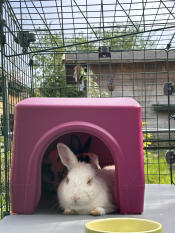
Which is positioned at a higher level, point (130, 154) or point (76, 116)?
point (76, 116)

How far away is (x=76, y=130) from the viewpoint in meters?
1.69

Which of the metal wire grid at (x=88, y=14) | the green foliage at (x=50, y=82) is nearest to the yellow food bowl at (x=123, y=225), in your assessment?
the metal wire grid at (x=88, y=14)

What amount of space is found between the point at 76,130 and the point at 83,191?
284 mm

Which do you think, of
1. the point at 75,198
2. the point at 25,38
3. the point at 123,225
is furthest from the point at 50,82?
the point at 123,225

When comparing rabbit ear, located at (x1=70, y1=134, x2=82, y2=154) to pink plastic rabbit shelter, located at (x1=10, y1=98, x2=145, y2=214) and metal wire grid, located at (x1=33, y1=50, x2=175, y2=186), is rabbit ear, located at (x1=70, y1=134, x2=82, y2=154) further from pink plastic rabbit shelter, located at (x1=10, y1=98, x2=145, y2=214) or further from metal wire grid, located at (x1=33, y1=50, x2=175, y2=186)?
metal wire grid, located at (x1=33, y1=50, x2=175, y2=186)

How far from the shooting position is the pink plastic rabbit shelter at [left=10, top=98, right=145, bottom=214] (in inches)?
66.1

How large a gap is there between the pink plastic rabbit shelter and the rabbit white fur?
0.09 m

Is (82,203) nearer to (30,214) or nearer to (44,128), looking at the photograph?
(30,214)

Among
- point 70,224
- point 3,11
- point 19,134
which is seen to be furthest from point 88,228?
point 3,11

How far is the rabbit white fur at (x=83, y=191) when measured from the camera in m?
1.65

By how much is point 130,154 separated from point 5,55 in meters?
0.81

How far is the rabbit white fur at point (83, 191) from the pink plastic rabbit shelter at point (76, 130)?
9cm

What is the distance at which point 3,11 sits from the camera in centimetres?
191

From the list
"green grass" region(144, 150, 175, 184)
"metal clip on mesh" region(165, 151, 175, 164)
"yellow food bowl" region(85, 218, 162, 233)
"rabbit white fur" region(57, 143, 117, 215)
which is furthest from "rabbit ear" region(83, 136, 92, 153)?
"green grass" region(144, 150, 175, 184)
